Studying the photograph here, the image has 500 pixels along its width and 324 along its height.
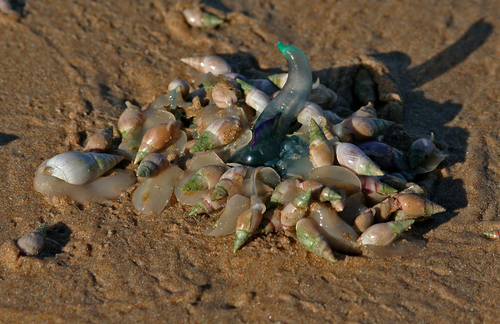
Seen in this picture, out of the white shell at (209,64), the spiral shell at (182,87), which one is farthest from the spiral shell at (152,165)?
the white shell at (209,64)

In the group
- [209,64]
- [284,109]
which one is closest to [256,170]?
[284,109]

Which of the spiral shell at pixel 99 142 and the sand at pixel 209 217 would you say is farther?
the spiral shell at pixel 99 142

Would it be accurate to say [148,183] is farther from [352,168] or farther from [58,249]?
[352,168]

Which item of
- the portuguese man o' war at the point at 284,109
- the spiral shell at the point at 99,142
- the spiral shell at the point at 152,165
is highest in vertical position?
the portuguese man o' war at the point at 284,109

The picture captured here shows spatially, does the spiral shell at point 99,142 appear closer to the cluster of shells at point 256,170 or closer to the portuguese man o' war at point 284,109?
Answer: the cluster of shells at point 256,170

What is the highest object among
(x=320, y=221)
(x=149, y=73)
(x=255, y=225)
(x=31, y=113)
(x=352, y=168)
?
(x=352, y=168)

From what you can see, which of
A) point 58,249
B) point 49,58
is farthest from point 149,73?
point 58,249

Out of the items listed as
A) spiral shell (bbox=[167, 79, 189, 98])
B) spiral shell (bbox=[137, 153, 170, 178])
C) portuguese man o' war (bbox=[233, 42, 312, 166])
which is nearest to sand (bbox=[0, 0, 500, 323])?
spiral shell (bbox=[137, 153, 170, 178])
